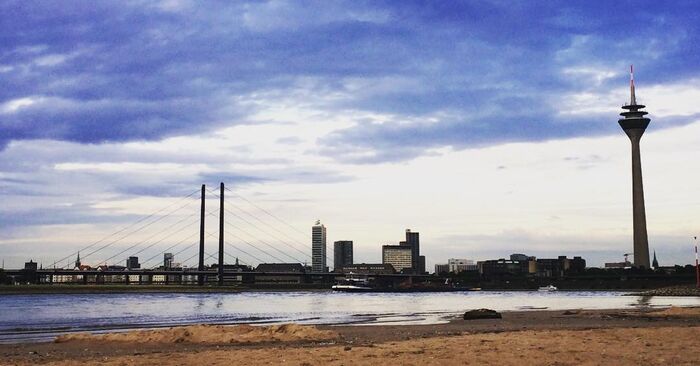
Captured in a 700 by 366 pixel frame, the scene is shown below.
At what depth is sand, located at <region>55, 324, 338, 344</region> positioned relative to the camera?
25.0 metres

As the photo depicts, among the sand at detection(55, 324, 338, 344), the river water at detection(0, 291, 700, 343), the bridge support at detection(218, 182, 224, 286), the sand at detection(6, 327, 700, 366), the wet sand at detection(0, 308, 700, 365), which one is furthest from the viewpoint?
the bridge support at detection(218, 182, 224, 286)

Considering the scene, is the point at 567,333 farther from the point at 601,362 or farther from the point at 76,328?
the point at 76,328

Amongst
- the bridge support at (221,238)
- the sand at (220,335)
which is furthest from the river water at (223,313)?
the bridge support at (221,238)

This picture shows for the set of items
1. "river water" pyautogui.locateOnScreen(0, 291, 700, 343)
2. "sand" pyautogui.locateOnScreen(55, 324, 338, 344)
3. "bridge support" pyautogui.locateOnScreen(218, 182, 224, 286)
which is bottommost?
"river water" pyautogui.locateOnScreen(0, 291, 700, 343)

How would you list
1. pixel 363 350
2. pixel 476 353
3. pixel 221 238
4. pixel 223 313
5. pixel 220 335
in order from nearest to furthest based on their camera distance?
pixel 476 353 < pixel 363 350 < pixel 220 335 < pixel 223 313 < pixel 221 238

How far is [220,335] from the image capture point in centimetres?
2545

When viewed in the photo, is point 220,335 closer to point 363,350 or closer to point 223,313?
point 363,350

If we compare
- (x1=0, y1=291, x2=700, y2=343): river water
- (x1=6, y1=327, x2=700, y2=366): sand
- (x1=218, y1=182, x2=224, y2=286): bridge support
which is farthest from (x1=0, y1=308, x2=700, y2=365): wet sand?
(x1=218, y1=182, x2=224, y2=286): bridge support

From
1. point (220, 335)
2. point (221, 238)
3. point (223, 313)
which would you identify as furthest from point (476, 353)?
point (221, 238)

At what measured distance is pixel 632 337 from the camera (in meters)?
22.4

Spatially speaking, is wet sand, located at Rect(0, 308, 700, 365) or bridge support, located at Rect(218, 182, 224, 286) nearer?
wet sand, located at Rect(0, 308, 700, 365)

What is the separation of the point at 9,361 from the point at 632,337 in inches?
707

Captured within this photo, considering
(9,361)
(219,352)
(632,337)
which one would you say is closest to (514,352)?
(632,337)

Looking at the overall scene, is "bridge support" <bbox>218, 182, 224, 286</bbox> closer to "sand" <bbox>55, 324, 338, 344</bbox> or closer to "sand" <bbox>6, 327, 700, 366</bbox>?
"sand" <bbox>55, 324, 338, 344</bbox>
